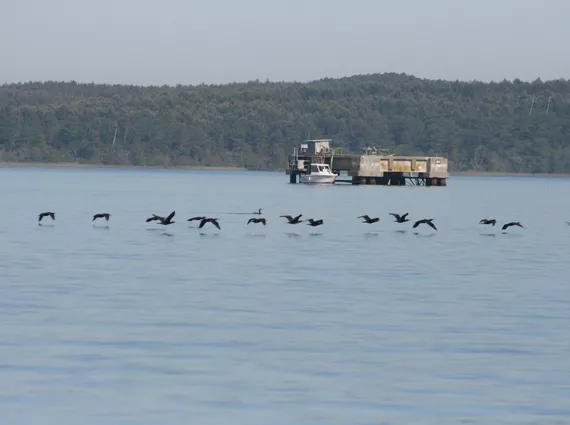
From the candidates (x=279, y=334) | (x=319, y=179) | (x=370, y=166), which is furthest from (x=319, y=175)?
(x=279, y=334)

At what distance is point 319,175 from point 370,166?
10383 mm

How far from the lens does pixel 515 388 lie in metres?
22.3

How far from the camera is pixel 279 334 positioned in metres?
27.8

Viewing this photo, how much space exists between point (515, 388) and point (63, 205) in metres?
80.3

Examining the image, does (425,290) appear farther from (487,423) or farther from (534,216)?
(534,216)

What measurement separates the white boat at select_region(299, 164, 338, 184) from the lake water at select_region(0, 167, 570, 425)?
116 m

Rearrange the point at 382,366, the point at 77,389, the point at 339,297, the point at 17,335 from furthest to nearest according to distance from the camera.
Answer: the point at 339,297, the point at 17,335, the point at 382,366, the point at 77,389

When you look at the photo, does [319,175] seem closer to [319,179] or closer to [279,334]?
[319,179]

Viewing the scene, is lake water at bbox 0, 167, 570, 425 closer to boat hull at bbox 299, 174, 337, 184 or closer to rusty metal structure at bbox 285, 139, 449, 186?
boat hull at bbox 299, 174, 337, 184

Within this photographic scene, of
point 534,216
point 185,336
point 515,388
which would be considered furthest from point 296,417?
point 534,216

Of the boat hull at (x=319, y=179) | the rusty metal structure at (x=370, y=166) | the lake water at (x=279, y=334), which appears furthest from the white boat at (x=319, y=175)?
the lake water at (x=279, y=334)

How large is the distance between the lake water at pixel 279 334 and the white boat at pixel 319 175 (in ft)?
381

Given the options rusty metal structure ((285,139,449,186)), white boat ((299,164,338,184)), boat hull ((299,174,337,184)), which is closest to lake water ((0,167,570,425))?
boat hull ((299,174,337,184))

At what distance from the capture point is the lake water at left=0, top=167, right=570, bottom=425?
2077 cm
